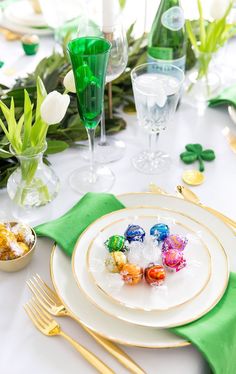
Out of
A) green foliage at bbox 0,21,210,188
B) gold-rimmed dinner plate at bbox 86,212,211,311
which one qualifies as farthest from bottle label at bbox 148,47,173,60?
gold-rimmed dinner plate at bbox 86,212,211,311

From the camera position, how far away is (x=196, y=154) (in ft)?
3.17

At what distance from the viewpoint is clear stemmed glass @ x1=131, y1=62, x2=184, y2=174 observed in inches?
34.1

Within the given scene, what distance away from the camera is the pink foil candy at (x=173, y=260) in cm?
66

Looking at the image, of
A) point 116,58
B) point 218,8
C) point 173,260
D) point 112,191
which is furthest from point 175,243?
point 218,8

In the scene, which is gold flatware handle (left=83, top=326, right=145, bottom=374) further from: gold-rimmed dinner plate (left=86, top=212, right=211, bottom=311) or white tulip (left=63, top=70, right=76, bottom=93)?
white tulip (left=63, top=70, right=76, bottom=93)

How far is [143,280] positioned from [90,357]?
130 millimetres

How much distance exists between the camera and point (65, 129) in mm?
992

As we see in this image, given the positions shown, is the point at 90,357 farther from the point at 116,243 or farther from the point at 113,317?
the point at 116,243

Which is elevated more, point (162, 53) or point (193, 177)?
point (162, 53)

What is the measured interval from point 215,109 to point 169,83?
246 mm

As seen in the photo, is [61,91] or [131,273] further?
[61,91]

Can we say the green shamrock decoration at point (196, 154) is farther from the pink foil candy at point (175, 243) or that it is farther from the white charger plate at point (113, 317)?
the pink foil candy at point (175, 243)

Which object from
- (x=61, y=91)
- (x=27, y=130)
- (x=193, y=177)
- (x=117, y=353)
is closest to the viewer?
(x=117, y=353)

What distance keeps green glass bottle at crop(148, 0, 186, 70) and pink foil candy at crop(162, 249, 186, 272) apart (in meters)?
0.49
